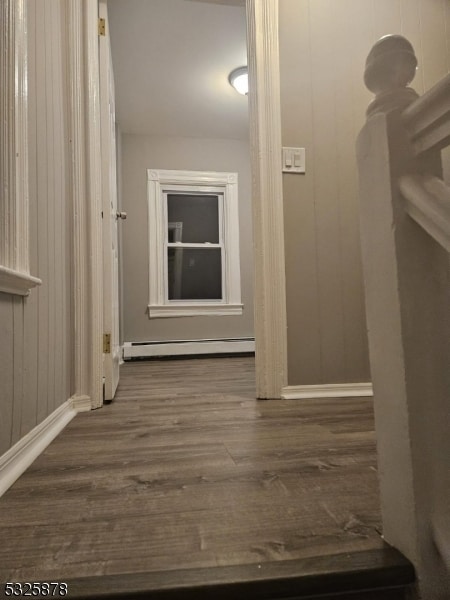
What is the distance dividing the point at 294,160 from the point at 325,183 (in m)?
0.20

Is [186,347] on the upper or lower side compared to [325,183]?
lower

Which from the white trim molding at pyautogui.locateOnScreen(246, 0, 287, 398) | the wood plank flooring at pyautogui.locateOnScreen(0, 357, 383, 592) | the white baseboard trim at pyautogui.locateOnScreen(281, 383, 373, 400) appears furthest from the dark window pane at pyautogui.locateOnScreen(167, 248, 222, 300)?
the wood plank flooring at pyautogui.locateOnScreen(0, 357, 383, 592)

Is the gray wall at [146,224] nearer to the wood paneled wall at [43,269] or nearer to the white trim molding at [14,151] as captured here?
the wood paneled wall at [43,269]

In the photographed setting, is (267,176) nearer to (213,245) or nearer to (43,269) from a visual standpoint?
(43,269)

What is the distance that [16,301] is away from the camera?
3.14ft

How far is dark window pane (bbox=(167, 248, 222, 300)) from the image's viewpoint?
4.28 m

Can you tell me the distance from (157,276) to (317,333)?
2.68 metres

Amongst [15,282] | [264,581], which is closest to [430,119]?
[264,581]


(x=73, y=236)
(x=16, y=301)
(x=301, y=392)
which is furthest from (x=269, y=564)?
(x=73, y=236)

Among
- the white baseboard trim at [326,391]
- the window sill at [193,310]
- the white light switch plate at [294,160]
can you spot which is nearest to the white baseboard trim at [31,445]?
the white baseboard trim at [326,391]

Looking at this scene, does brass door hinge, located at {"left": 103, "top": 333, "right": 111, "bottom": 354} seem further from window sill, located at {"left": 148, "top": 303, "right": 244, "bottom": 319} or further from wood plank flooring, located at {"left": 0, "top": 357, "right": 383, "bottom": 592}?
window sill, located at {"left": 148, "top": 303, "right": 244, "bottom": 319}

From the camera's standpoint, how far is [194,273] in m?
4.35

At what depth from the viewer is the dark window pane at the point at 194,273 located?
169 inches

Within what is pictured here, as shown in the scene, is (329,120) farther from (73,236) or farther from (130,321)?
(130,321)
